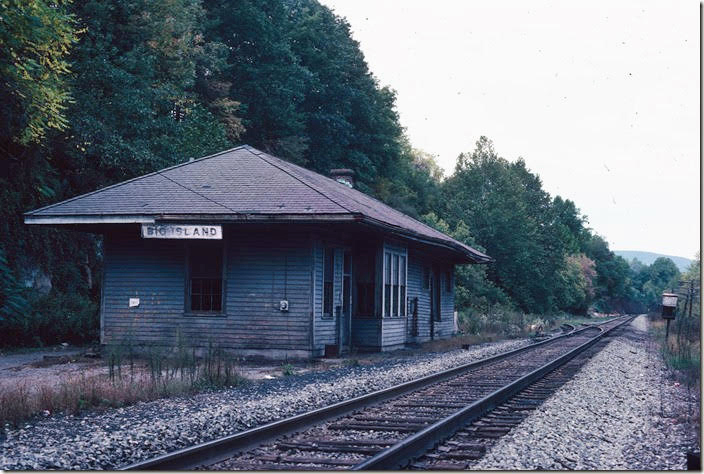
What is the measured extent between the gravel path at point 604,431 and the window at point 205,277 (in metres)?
8.24

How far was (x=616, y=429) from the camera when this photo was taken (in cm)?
862

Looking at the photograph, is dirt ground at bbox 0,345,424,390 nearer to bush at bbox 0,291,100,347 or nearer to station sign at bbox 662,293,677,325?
bush at bbox 0,291,100,347

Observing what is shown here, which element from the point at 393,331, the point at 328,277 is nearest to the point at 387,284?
the point at 393,331

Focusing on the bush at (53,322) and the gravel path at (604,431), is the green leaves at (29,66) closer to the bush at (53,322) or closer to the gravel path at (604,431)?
the bush at (53,322)

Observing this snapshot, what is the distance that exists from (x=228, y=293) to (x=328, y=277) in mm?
2452

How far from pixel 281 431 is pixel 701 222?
176 inches

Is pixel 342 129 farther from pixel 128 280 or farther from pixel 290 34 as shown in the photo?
A: pixel 128 280

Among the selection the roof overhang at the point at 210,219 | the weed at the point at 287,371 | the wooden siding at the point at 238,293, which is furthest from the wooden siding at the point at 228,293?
the weed at the point at 287,371

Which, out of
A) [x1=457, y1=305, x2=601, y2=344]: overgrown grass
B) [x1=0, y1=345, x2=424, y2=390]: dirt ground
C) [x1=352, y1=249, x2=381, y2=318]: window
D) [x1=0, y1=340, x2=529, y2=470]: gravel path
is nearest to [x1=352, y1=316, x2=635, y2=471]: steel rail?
[x1=0, y1=340, x2=529, y2=470]: gravel path

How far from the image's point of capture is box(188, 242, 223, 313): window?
1750 centimetres

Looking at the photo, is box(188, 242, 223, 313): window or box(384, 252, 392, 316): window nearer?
box(188, 242, 223, 313): window

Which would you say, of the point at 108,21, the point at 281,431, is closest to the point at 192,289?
the point at 281,431

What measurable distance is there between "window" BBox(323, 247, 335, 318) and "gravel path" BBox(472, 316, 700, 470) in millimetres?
6564

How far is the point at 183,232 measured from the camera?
16.3 m
